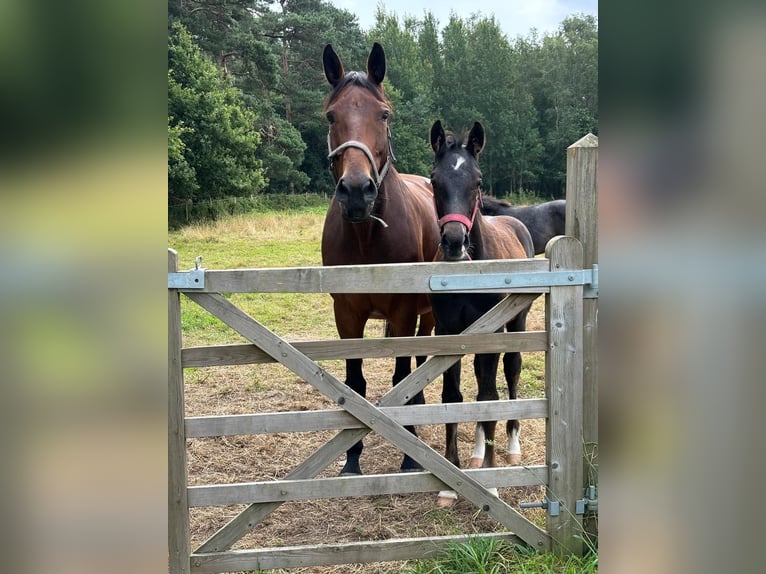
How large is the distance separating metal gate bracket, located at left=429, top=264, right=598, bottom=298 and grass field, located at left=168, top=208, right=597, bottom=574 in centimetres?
109

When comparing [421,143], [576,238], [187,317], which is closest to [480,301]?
[576,238]

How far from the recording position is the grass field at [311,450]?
2.54m

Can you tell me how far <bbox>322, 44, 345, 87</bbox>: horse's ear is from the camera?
3.27m

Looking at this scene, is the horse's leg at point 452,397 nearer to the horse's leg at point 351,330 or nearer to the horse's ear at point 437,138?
the horse's leg at point 351,330

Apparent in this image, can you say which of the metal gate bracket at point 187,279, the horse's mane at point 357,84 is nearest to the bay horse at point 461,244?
the horse's mane at point 357,84

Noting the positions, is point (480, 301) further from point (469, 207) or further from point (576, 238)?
point (576, 238)

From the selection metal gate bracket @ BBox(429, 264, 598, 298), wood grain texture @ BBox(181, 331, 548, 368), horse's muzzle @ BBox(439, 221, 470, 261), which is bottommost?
wood grain texture @ BBox(181, 331, 548, 368)

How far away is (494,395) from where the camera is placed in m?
3.24

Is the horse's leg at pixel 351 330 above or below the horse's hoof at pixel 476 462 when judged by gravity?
above

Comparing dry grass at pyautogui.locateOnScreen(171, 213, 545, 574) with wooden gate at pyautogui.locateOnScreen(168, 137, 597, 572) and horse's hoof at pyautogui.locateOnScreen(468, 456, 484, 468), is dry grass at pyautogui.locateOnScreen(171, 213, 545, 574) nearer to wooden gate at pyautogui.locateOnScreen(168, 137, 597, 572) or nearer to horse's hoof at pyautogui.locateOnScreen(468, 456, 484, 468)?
horse's hoof at pyautogui.locateOnScreen(468, 456, 484, 468)

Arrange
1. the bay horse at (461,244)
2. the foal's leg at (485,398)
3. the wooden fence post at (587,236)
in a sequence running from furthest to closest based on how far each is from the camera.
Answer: the foal's leg at (485,398) < the bay horse at (461,244) < the wooden fence post at (587,236)

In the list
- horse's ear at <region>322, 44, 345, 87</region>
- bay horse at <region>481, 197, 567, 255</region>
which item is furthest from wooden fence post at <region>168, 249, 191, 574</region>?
bay horse at <region>481, 197, 567, 255</region>

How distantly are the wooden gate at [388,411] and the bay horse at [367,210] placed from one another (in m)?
0.80

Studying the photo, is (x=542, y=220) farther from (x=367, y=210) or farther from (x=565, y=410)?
(x=565, y=410)
